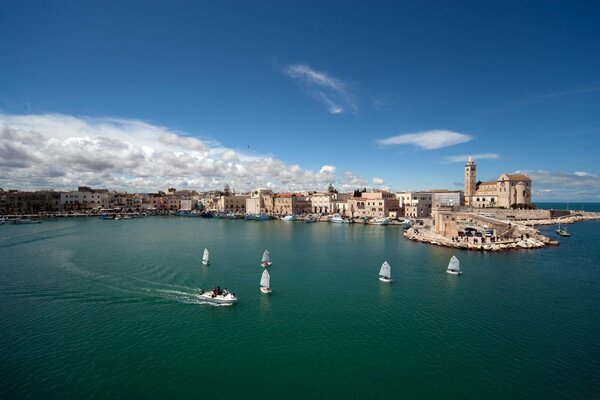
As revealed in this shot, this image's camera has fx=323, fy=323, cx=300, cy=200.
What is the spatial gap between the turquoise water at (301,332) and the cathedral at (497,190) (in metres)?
51.7

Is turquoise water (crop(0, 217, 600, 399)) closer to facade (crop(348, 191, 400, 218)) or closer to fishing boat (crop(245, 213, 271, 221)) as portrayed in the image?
facade (crop(348, 191, 400, 218))

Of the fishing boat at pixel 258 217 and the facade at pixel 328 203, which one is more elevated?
the facade at pixel 328 203

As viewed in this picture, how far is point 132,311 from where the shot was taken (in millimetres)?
16953

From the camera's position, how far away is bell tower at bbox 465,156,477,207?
79.3 m

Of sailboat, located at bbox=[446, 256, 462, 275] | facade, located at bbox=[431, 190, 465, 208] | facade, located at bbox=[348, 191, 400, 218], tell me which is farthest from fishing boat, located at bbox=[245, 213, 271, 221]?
sailboat, located at bbox=[446, 256, 462, 275]

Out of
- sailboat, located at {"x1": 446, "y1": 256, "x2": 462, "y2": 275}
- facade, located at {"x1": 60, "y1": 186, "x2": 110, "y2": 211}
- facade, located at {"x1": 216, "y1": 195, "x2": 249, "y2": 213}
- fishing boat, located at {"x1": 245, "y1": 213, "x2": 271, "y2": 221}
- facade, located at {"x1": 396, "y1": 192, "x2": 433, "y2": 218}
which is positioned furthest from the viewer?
facade, located at {"x1": 216, "y1": 195, "x2": 249, "y2": 213}

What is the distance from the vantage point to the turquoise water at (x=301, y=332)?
10883mm

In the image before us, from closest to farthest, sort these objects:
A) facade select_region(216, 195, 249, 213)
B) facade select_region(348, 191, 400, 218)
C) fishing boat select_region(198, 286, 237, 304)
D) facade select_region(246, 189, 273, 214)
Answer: fishing boat select_region(198, 286, 237, 304) < facade select_region(348, 191, 400, 218) < facade select_region(246, 189, 273, 214) < facade select_region(216, 195, 249, 213)

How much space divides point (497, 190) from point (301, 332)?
76918mm

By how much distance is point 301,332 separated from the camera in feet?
48.6

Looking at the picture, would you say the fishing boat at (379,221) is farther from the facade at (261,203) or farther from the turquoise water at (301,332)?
the turquoise water at (301,332)

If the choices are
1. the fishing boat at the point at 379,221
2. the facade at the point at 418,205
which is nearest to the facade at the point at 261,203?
the fishing boat at the point at 379,221

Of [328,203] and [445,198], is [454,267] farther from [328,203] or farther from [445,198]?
[328,203]

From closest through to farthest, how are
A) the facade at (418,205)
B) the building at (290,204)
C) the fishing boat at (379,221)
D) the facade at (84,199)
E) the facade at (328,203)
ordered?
the fishing boat at (379,221) → the facade at (418,205) → the facade at (328,203) → the building at (290,204) → the facade at (84,199)
